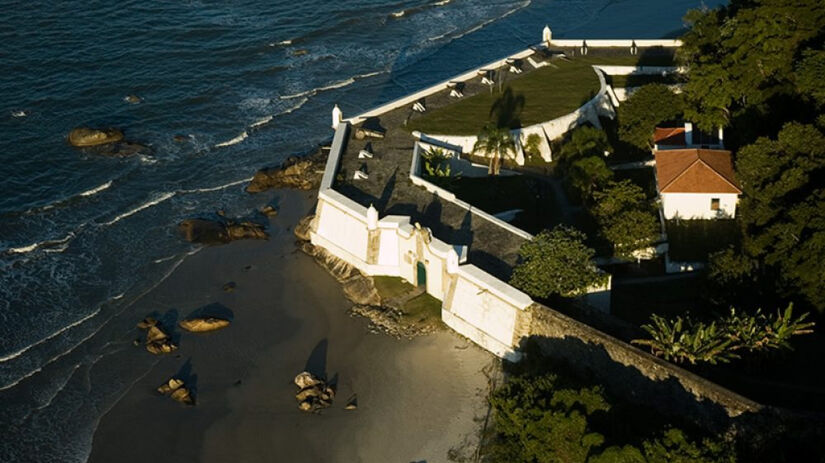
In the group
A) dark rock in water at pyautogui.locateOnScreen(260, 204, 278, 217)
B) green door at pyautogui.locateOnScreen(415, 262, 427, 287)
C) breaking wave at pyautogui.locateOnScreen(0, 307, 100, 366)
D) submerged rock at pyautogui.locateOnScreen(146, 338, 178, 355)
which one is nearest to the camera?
submerged rock at pyautogui.locateOnScreen(146, 338, 178, 355)

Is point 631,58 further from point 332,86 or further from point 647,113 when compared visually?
point 332,86

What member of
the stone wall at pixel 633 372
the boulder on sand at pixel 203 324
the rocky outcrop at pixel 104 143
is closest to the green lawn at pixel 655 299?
the stone wall at pixel 633 372

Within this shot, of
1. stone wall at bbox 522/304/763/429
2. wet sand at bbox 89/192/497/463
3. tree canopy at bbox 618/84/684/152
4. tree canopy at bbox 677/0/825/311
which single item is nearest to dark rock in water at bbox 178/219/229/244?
wet sand at bbox 89/192/497/463

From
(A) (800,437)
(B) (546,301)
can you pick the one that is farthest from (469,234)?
(A) (800,437)

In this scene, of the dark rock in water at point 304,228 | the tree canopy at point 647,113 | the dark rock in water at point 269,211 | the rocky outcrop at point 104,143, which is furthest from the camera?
the rocky outcrop at point 104,143

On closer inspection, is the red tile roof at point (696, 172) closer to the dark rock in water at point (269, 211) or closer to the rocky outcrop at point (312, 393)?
the rocky outcrop at point (312, 393)

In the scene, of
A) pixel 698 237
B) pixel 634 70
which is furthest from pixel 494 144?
pixel 634 70

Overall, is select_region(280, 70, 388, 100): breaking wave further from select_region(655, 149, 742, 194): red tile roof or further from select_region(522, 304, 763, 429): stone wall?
select_region(522, 304, 763, 429): stone wall
